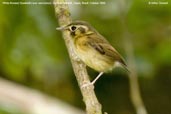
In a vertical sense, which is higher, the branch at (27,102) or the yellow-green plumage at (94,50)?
the yellow-green plumage at (94,50)

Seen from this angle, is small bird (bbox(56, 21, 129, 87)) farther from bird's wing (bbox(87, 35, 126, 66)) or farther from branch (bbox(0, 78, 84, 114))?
branch (bbox(0, 78, 84, 114))

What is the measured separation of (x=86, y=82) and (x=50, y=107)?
27.1 inches

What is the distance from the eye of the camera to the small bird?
503 cm

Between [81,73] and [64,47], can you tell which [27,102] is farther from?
[64,47]

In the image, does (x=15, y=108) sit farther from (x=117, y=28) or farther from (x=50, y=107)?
(x=117, y=28)

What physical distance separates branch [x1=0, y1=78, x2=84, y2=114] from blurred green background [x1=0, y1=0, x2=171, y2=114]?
0.63 metres

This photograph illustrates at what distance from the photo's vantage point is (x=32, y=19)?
6.04 metres

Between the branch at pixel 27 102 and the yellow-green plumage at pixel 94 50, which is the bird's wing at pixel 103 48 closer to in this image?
the yellow-green plumage at pixel 94 50

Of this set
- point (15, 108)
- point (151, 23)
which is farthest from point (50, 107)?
point (151, 23)

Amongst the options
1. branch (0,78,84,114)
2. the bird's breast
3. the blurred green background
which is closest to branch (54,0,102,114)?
the bird's breast

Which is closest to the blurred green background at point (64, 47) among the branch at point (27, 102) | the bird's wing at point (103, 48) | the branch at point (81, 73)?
the branch at point (27, 102)

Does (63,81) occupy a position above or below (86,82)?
below

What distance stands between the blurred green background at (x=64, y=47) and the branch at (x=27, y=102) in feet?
2.08

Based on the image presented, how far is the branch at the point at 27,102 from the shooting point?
4911 millimetres
